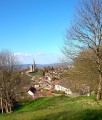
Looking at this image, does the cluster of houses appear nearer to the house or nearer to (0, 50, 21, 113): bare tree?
the house

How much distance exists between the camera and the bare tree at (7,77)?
3362cm

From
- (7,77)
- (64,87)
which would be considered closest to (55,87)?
(64,87)

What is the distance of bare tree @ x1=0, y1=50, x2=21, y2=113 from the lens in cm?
3362

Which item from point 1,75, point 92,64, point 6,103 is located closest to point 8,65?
point 1,75

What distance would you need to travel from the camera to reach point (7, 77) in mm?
34125

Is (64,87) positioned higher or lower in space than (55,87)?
higher

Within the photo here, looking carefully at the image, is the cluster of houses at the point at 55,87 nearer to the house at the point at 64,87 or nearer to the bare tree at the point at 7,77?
the house at the point at 64,87

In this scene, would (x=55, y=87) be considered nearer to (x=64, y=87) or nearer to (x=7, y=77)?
(x=64, y=87)

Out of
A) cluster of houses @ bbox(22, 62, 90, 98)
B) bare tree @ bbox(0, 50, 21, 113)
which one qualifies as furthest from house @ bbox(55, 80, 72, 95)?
bare tree @ bbox(0, 50, 21, 113)

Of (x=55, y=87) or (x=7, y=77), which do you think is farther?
(x=55, y=87)

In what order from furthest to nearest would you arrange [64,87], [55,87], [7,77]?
[55,87], [64,87], [7,77]

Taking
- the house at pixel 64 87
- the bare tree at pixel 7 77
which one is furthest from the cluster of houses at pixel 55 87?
the bare tree at pixel 7 77

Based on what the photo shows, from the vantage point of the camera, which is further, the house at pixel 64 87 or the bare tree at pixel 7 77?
the house at pixel 64 87

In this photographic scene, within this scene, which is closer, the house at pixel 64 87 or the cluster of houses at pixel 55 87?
the cluster of houses at pixel 55 87
